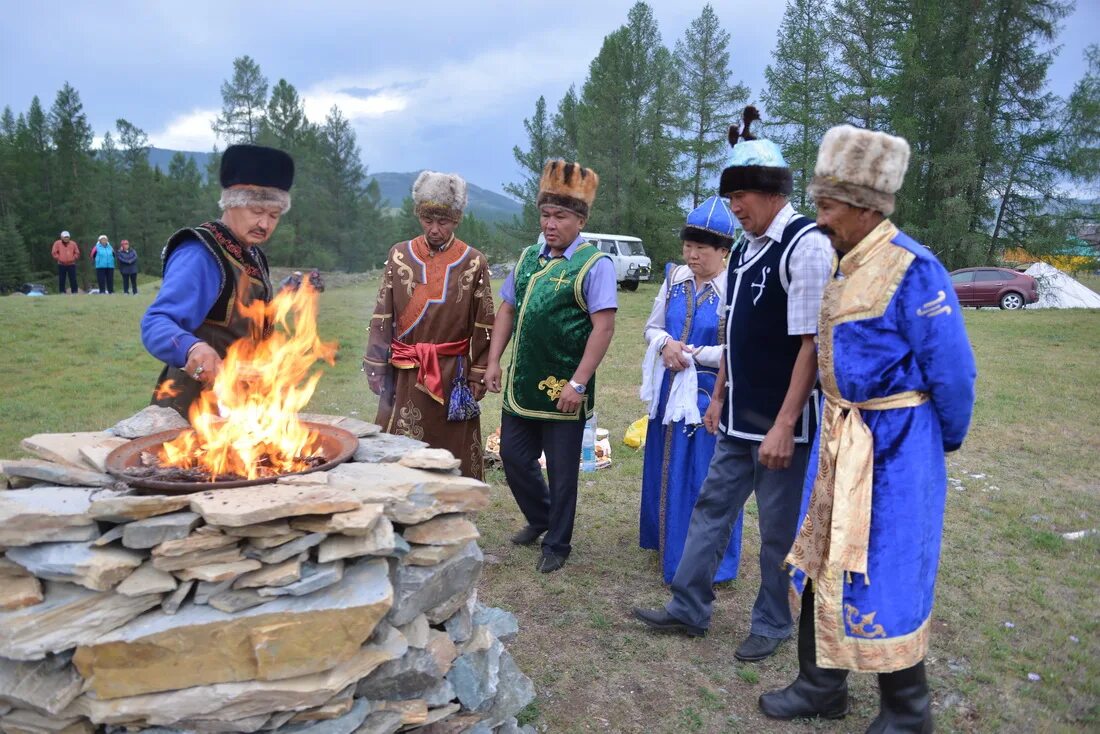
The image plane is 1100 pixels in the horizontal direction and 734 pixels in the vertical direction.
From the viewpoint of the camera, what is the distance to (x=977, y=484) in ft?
19.2

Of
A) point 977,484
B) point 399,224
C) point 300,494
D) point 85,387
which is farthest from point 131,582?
point 399,224

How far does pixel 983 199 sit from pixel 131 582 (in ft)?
105

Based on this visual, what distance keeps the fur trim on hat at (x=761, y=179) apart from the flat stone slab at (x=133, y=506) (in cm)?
249

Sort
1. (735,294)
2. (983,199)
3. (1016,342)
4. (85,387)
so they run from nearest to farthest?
(735,294)
(85,387)
(1016,342)
(983,199)

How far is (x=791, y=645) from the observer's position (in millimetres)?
3520

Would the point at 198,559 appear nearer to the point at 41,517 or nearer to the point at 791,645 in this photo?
the point at 41,517

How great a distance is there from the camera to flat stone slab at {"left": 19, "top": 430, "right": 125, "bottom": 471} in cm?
248

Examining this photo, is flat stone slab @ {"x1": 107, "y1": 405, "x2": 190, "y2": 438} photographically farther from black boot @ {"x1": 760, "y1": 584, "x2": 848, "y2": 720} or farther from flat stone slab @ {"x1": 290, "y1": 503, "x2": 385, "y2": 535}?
black boot @ {"x1": 760, "y1": 584, "x2": 848, "y2": 720}

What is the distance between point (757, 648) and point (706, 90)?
32096 mm

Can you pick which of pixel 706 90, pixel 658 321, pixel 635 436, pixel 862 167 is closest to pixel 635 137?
pixel 706 90

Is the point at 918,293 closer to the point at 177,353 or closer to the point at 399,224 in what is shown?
the point at 177,353

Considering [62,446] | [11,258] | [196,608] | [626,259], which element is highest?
[626,259]

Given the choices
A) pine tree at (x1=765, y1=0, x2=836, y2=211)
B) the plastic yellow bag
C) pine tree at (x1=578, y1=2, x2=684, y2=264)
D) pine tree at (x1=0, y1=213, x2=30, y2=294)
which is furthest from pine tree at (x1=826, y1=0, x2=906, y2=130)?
pine tree at (x1=0, y1=213, x2=30, y2=294)

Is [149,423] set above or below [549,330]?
below
